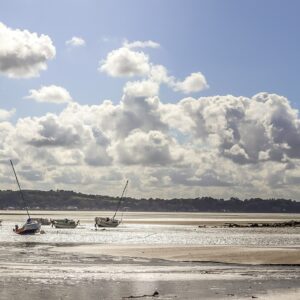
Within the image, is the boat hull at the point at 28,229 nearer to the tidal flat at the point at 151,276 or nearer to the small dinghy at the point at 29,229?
the small dinghy at the point at 29,229

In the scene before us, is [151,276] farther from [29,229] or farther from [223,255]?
[29,229]

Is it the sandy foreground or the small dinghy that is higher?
the small dinghy

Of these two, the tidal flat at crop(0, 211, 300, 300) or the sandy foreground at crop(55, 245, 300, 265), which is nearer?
the tidal flat at crop(0, 211, 300, 300)

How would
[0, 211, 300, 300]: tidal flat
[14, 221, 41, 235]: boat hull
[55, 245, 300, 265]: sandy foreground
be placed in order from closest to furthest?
1. [0, 211, 300, 300]: tidal flat
2. [55, 245, 300, 265]: sandy foreground
3. [14, 221, 41, 235]: boat hull

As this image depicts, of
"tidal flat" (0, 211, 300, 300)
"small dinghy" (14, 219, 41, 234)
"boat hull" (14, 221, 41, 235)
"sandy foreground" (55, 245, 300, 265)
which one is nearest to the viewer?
"tidal flat" (0, 211, 300, 300)

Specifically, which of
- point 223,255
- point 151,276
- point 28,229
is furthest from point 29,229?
point 151,276

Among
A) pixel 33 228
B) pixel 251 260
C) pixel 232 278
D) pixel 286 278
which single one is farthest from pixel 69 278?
pixel 33 228

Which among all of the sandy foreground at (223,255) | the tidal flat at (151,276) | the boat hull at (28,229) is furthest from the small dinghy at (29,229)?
the tidal flat at (151,276)

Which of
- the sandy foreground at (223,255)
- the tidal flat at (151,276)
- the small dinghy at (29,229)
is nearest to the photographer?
the tidal flat at (151,276)

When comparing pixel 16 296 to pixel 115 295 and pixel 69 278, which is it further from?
pixel 69 278

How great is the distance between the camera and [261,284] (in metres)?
32.9

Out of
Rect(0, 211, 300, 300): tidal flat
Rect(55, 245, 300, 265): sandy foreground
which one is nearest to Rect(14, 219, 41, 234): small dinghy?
Rect(55, 245, 300, 265): sandy foreground

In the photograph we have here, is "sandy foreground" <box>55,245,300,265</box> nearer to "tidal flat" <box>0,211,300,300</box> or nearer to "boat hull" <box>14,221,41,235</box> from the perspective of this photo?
"tidal flat" <box>0,211,300,300</box>

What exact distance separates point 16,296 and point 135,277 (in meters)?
9.88
